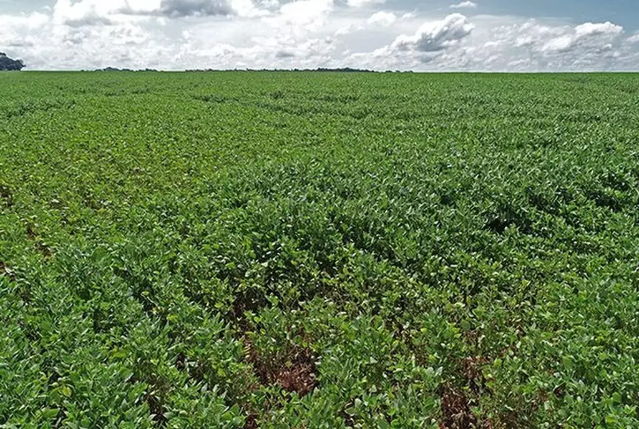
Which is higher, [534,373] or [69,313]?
[69,313]

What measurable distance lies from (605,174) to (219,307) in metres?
7.75

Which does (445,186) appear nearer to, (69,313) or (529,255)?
(529,255)

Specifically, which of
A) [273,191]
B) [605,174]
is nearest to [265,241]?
[273,191]

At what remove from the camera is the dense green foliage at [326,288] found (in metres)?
3.45

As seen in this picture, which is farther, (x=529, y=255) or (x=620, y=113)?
(x=620, y=113)

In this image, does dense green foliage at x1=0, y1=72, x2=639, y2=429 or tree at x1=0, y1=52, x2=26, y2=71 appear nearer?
dense green foliage at x1=0, y1=72, x2=639, y2=429

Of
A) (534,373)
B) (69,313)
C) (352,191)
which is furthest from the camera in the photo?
(352,191)

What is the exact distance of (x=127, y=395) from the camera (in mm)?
3256

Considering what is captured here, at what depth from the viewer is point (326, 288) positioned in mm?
5746

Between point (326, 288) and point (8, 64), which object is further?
point (8, 64)

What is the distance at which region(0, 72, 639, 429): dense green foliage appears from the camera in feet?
11.3

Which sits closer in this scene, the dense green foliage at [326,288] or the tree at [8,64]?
the dense green foliage at [326,288]

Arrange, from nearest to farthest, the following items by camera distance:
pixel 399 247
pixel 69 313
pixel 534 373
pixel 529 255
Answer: pixel 534 373, pixel 69 313, pixel 399 247, pixel 529 255

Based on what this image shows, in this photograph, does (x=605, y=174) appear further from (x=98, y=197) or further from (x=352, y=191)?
(x=98, y=197)
